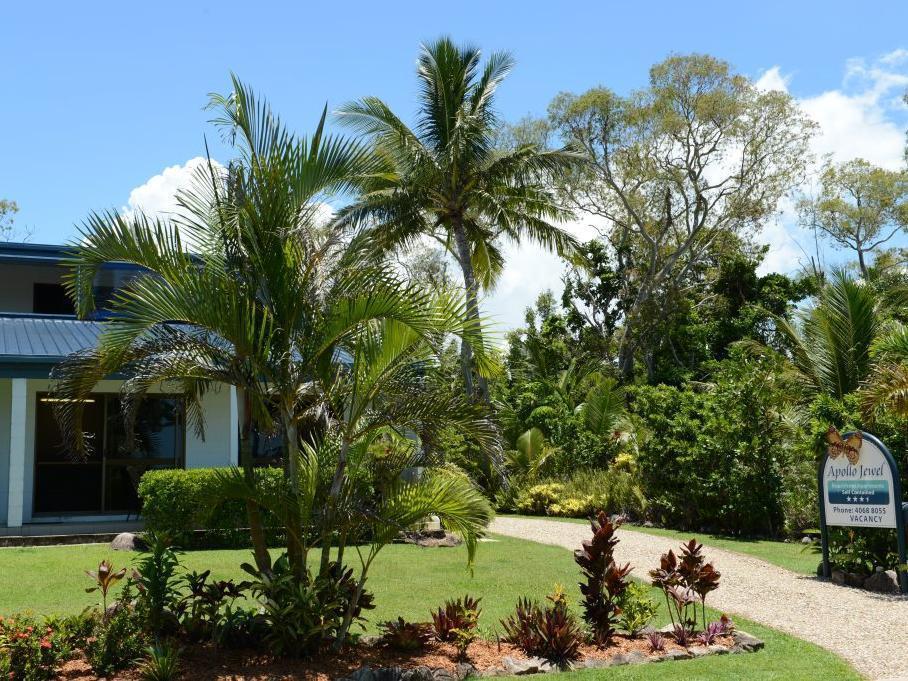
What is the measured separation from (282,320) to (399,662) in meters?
2.83

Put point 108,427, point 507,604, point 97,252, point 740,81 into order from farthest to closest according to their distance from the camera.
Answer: point 740,81 < point 108,427 < point 507,604 < point 97,252

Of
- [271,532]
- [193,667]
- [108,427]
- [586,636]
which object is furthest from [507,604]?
[108,427]

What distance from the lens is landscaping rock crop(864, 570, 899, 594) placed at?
10312mm

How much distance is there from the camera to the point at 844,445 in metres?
11.0

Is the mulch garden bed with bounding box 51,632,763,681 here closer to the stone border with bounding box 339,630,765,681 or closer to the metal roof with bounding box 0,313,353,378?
the stone border with bounding box 339,630,765,681

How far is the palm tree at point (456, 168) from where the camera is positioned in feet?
68.1

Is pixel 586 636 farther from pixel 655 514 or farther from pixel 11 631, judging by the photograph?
pixel 655 514

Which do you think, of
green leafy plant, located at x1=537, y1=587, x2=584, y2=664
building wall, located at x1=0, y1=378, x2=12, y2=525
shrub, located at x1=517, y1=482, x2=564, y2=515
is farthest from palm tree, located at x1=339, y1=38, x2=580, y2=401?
green leafy plant, located at x1=537, y1=587, x2=584, y2=664

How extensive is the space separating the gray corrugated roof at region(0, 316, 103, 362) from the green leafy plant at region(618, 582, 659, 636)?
9356mm

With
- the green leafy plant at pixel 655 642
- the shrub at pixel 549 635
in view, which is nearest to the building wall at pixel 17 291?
the shrub at pixel 549 635

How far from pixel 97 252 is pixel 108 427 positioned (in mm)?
10709

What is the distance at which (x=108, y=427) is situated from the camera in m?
→ 16.9

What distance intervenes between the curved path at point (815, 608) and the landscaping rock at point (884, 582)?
0.22 m

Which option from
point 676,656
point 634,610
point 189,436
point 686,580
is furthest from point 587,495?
point 676,656
